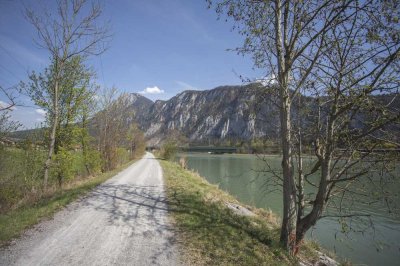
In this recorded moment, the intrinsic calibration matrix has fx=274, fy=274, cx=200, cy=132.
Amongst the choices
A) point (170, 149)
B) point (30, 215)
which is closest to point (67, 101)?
point (30, 215)

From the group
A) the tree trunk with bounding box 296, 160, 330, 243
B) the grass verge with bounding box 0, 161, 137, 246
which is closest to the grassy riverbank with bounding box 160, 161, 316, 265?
the tree trunk with bounding box 296, 160, 330, 243

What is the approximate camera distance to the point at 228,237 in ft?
25.0

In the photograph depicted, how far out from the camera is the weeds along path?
582cm

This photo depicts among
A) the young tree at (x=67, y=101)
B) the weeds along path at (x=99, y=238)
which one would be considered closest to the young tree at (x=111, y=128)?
the young tree at (x=67, y=101)

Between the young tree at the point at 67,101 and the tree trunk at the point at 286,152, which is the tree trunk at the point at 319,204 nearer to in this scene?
the tree trunk at the point at 286,152

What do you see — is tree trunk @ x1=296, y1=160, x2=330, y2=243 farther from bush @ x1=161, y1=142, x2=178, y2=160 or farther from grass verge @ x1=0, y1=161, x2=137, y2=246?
bush @ x1=161, y1=142, x2=178, y2=160

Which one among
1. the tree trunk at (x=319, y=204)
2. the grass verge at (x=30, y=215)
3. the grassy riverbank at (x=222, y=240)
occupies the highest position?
the tree trunk at (x=319, y=204)

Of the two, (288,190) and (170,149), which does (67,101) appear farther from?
(170,149)

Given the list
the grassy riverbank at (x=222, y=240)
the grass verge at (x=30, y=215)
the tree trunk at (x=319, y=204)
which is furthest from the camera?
the tree trunk at (x=319, y=204)

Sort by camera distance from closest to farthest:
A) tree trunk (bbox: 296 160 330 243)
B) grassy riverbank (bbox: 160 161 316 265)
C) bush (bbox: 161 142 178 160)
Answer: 1. grassy riverbank (bbox: 160 161 316 265)
2. tree trunk (bbox: 296 160 330 243)
3. bush (bbox: 161 142 178 160)

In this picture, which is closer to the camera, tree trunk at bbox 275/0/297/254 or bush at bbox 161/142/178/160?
tree trunk at bbox 275/0/297/254

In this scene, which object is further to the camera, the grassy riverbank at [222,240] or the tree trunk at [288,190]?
the tree trunk at [288,190]

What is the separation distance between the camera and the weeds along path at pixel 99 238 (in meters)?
5.82

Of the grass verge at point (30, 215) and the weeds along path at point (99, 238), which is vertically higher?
the grass verge at point (30, 215)
